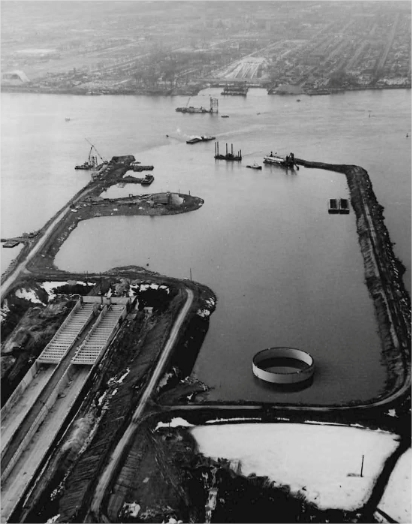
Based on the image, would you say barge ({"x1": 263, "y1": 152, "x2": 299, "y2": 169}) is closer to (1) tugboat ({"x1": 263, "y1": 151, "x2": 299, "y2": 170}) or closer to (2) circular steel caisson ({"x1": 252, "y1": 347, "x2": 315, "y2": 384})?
(1) tugboat ({"x1": 263, "y1": 151, "x2": 299, "y2": 170})

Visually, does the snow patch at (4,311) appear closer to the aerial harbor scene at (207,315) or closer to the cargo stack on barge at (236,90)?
the aerial harbor scene at (207,315)

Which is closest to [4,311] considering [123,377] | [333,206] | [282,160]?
[123,377]

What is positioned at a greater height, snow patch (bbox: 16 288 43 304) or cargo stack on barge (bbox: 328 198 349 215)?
cargo stack on barge (bbox: 328 198 349 215)

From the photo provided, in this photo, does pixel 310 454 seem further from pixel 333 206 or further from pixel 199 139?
pixel 199 139

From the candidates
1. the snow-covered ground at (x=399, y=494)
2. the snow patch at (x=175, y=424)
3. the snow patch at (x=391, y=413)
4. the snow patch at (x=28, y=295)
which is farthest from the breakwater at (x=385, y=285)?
the snow patch at (x=28, y=295)

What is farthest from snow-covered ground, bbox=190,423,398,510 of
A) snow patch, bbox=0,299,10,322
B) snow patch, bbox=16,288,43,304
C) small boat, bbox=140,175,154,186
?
small boat, bbox=140,175,154,186

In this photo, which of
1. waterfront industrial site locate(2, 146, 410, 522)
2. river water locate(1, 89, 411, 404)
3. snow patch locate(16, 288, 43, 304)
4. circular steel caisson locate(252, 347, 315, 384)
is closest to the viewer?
waterfront industrial site locate(2, 146, 410, 522)
